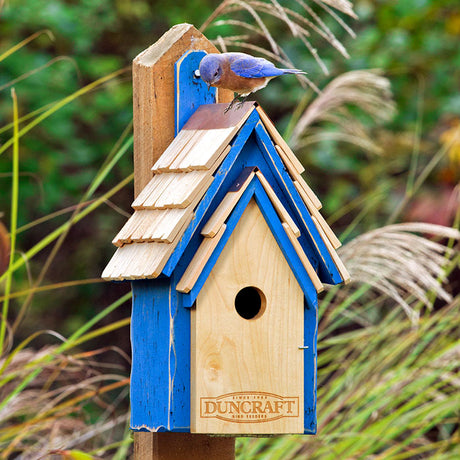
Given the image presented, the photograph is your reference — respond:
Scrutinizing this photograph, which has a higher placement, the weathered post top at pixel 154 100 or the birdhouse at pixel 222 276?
the weathered post top at pixel 154 100

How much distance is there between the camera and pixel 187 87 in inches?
94.7

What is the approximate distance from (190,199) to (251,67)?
1.20 feet

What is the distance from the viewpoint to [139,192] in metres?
2.44

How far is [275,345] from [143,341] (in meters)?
0.31

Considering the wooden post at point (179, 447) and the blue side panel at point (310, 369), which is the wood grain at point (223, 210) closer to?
the blue side panel at point (310, 369)

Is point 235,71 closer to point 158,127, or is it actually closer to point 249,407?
point 158,127

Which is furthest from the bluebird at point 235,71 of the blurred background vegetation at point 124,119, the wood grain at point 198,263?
the blurred background vegetation at point 124,119

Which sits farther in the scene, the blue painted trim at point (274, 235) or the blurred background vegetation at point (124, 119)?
the blurred background vegetation at point (124, 119)

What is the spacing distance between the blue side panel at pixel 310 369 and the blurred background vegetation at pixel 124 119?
3558 mm

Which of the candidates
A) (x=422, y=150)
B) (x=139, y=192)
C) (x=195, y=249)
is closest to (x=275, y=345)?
(x=195, y=249)

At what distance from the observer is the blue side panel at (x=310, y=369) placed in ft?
7.69

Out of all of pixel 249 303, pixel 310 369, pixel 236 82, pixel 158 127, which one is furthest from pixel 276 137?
pixel 310 369

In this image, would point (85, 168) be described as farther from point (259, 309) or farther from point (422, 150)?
point (259, 309)

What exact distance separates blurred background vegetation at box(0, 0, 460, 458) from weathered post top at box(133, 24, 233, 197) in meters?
3.63
